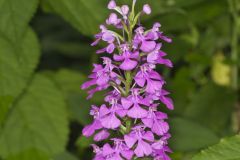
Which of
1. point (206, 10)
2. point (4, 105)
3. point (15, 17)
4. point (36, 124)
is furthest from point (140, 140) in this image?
point (206, 10)

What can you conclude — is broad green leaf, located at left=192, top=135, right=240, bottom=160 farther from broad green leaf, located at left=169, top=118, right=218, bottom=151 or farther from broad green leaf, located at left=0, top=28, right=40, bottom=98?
broad green leaf, located at left=169, top=118, right=218, bottom=151

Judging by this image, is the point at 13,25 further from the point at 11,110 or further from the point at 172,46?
the point at 172,46

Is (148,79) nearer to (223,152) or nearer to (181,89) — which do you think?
(223,152)

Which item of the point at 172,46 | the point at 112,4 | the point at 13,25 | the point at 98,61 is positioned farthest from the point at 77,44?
the point at 112,4

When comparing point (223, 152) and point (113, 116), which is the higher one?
point (113, 116)

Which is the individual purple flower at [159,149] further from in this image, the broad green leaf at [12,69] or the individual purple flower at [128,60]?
the broad green leaf at [12,69]

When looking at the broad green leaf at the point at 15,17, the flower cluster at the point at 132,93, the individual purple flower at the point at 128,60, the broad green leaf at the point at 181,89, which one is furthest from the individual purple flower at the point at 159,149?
the broad green leaf at the point at 181,89
